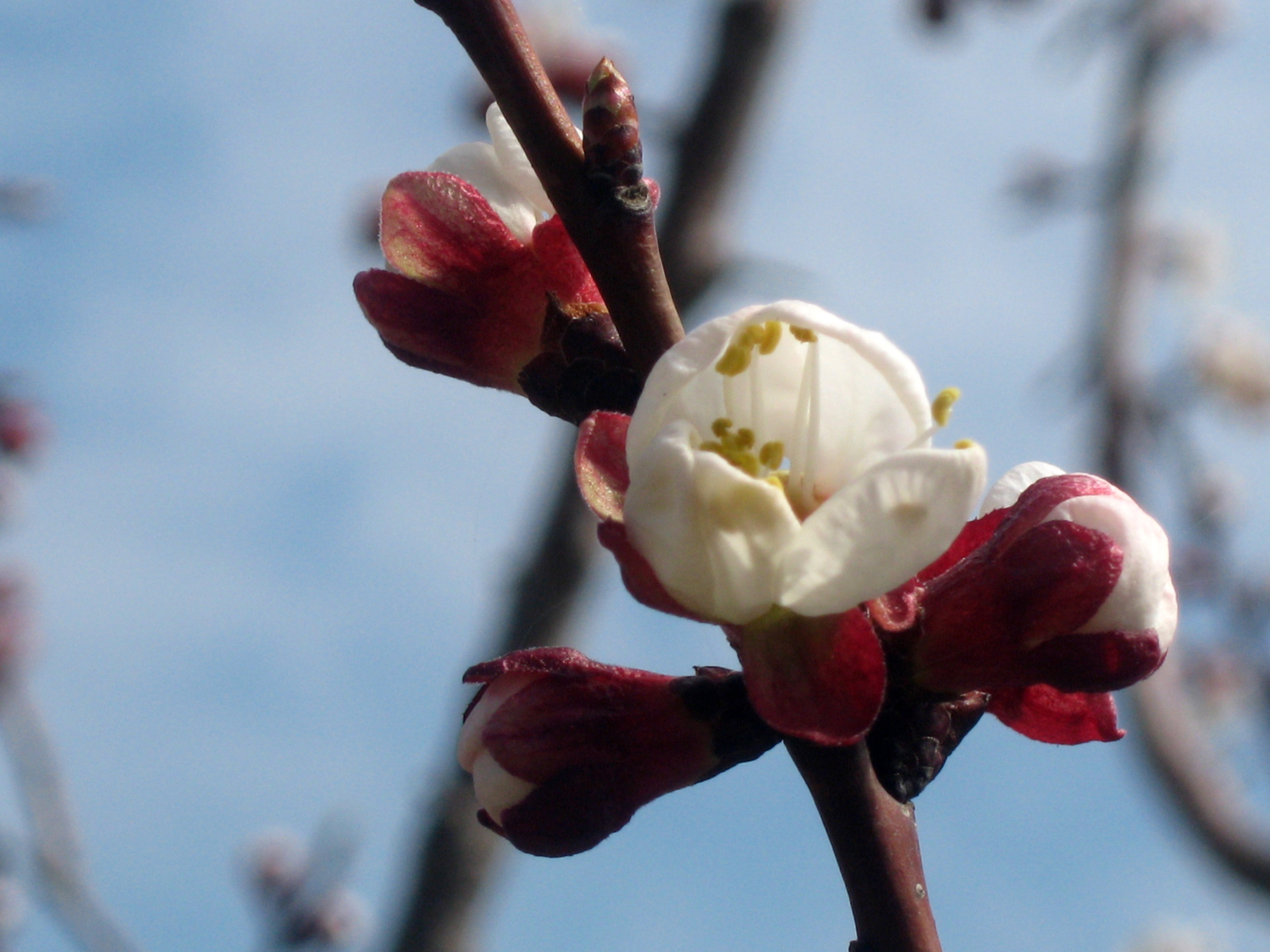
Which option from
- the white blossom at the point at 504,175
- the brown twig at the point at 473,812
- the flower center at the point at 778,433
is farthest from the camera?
the brown twig at the point at 473,812

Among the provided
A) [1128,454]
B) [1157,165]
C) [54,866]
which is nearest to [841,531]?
[54,866]

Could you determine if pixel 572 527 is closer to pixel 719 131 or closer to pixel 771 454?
pixel 719 131

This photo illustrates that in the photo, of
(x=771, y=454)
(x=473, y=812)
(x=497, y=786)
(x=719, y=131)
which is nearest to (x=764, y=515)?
(x=771, y=454)

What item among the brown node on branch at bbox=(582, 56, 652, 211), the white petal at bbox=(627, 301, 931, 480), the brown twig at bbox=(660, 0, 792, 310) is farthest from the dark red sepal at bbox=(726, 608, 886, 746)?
the brown twig at bbox=(660, 0, 792, 310)

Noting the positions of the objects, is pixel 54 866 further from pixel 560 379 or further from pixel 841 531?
pixel 841 531

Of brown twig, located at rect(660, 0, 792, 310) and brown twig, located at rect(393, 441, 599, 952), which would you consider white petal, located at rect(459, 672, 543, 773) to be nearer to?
brown twig, located at rect(393, 441, 599, 952)

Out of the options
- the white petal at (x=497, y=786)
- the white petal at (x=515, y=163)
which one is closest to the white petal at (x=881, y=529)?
the white petal at (x=497, y=786)

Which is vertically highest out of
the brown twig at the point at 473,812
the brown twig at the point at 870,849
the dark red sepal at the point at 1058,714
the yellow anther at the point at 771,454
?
the yellow anther at the point at 771,454

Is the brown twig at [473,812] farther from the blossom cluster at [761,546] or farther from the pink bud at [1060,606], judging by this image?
the pink bud at [1060,606]
